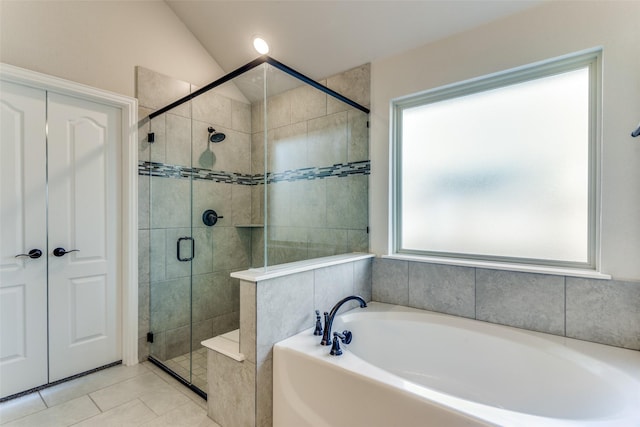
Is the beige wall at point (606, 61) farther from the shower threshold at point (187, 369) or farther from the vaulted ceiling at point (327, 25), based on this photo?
the shower threshold at point (187, 369)

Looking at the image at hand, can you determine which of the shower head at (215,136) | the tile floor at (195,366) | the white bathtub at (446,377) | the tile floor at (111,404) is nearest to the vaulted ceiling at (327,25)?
the shower head at (215,136)

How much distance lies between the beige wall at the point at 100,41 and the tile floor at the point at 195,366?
2.24m

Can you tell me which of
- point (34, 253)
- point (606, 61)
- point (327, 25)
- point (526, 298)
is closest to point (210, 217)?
point (34, 253)

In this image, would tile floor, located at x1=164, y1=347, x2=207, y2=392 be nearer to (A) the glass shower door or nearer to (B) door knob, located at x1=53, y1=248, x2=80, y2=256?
(A) the glass shower door

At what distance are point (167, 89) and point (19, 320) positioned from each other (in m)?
2.09

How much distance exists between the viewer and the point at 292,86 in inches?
86.6

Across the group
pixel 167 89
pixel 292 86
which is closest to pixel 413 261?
pixel 292 86

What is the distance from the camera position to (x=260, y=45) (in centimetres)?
274

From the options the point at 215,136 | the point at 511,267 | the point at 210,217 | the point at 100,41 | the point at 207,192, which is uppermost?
the point at 100,41

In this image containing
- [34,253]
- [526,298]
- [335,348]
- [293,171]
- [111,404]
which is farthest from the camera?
[293,171]

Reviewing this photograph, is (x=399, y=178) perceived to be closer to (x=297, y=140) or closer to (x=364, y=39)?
(x=297, y=140)

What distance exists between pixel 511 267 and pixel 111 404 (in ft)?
9.03

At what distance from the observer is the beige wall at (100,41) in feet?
6.62

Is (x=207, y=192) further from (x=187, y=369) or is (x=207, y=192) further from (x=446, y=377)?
(x=446, y=377)
